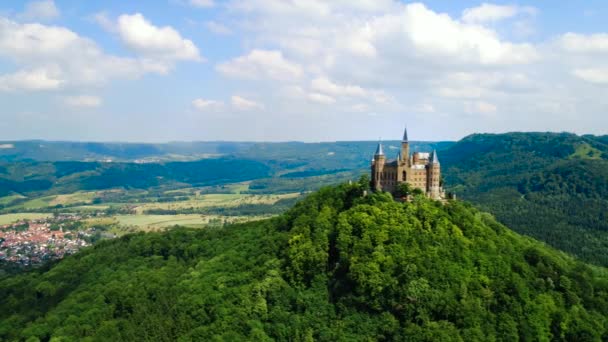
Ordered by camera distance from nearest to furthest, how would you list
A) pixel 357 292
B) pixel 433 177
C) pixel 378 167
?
pixel 357 292
pixel 433 177
pixel 378 167

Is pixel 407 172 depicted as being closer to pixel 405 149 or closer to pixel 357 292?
pixel 405 149

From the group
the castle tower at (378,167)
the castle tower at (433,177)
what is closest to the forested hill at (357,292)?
the castle tower at (378,167)

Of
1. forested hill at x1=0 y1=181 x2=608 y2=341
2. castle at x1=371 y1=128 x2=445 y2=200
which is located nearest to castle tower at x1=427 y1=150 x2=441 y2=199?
castle at x1=371 y1=128 x2=445 y2=200

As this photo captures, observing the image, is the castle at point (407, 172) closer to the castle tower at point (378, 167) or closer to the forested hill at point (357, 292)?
the castle tower at point (378, 167)

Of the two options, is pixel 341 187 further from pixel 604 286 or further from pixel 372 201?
pixel 604 286

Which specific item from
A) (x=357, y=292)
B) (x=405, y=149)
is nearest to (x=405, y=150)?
(x=405, y=149)

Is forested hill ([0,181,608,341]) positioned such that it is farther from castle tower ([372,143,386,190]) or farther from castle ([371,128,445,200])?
castle ([371,128,445,200])

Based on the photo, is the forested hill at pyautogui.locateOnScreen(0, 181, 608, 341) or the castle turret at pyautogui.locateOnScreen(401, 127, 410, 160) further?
the castle turret at pyautogui.locateOnScreen(401, 127, 410, 160)
